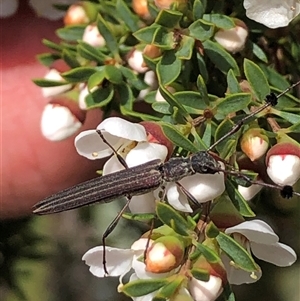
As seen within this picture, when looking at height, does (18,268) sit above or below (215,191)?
below

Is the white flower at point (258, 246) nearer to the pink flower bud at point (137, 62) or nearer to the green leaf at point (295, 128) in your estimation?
the green leaf at point (295, 128)

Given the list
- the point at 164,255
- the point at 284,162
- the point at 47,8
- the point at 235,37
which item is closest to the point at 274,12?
the point at 235,37

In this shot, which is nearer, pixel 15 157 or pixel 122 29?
pixel 122 29

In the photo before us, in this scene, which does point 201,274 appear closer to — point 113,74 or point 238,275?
point 238,275

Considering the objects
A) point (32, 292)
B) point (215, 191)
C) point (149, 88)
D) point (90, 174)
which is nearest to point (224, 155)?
point (215, 191)

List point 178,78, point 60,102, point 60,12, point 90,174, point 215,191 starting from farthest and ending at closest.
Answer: point 90,174 < point 60,12 < point 60,102 < point 178,78 < point 215,191

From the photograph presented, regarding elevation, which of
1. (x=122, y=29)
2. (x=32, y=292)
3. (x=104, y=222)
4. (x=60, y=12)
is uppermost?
(x=122, y=29)

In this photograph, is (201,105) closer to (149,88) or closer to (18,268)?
(149,88)

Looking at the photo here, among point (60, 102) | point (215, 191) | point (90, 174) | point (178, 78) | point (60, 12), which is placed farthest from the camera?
point (90, 174)
